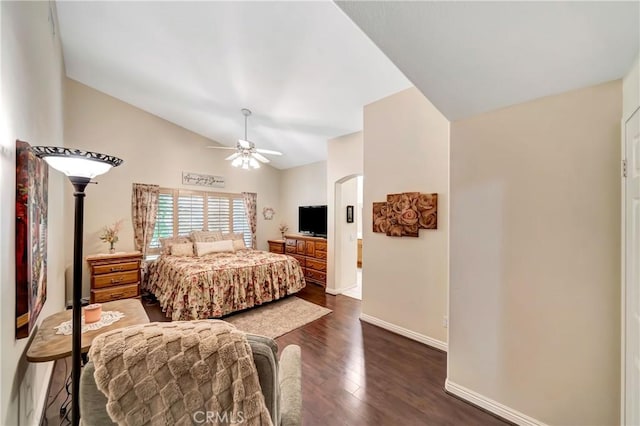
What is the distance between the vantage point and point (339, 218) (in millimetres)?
4449

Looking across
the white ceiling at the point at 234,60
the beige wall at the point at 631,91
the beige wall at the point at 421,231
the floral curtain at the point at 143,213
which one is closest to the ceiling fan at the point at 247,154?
the white ceiling at the point at 234,60

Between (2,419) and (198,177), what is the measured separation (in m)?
4.66

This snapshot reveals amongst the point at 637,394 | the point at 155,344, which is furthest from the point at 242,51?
the point at 637,394

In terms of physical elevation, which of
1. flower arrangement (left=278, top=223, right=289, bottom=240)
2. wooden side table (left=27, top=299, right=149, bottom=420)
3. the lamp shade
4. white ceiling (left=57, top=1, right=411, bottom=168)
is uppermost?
white ceiling (left=57, top=1, right=411, bottom=168)

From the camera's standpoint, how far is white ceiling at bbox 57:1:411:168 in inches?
86.2

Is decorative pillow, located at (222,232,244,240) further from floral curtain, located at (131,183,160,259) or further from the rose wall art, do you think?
the rose wall art

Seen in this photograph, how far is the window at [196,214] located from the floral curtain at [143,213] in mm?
107

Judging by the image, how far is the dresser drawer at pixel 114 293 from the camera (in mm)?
3551

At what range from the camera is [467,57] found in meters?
1.33

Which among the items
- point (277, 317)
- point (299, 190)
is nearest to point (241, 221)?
point (299, 190)

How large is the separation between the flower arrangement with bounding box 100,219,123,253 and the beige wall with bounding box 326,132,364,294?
3.55 metres

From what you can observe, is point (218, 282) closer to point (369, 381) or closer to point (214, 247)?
point (214, 247)

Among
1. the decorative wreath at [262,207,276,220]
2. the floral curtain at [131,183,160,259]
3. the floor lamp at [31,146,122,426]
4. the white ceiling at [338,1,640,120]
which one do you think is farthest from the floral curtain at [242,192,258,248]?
the white ceiling at [338,1,640,120]

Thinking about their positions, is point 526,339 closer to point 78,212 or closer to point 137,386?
point 137,386
